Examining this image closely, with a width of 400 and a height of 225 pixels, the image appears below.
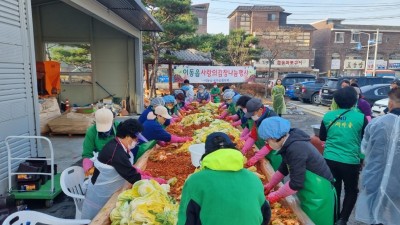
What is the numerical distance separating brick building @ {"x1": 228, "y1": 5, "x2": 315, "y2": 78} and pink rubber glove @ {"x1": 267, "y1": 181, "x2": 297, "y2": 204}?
35742mm

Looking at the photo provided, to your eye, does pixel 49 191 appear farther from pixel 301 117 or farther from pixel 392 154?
pixel 301 117

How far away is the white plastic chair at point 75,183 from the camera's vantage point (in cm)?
337

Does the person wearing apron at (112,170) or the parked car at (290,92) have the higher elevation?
the person wearing apron at (112,170)

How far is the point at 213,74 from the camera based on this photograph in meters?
18.3

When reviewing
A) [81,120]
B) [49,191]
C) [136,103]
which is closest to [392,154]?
[49,191]

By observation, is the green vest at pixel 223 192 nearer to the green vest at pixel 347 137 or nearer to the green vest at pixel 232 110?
the green vest at pixel 347 137

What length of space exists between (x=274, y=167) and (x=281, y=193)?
52.6 inches

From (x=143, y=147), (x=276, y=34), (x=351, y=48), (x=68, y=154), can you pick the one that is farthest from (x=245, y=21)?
(x=143, y=147)

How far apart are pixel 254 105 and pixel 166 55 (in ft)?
45.3

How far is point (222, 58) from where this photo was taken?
1145 inches

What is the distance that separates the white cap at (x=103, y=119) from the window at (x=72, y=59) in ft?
32.3

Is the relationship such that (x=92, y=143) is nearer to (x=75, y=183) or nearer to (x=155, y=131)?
(x=75, y=183)

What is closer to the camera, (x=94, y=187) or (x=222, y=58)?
(x=94, y=187)

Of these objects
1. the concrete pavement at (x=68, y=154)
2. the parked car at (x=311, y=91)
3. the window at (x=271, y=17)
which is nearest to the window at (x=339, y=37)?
the window at (x=271, y=17)
